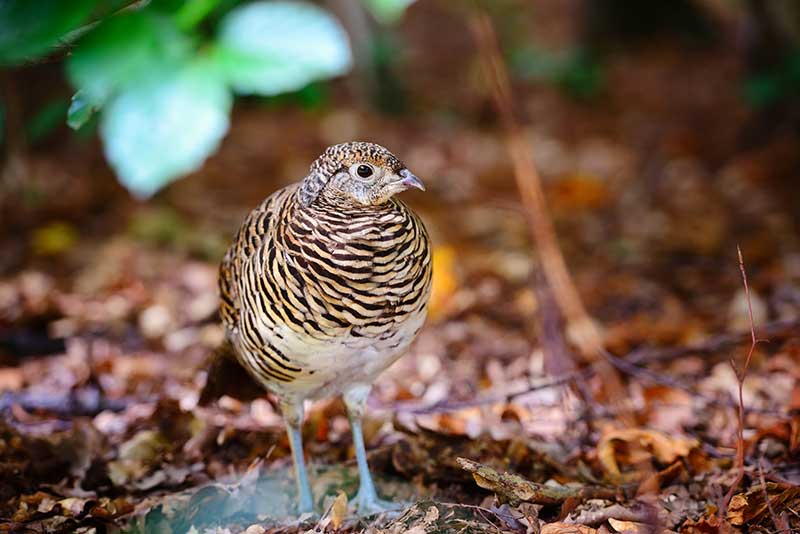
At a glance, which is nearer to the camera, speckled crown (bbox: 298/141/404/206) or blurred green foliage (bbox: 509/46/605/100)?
speckled crown (bbox: 298/141/404/206)

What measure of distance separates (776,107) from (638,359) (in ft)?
12.3

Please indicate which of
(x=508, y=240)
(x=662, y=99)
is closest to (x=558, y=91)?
(x=662, y=99)

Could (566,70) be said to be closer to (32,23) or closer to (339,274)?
(339,274)

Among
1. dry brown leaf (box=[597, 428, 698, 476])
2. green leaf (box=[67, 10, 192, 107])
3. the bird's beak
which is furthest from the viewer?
dry brown leaf (box=[597, 428, 698, 476])

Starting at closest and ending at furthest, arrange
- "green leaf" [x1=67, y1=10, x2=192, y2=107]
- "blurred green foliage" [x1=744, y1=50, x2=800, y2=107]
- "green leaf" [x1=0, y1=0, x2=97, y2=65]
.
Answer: "green leaf" [x1=0, y1=0, x2=97, y2=65]
"green leaf" [x1=67, y1=10, x2=192, y2=107]
"blurred green foliage" [x1=744, y1=50, x2=800, y2=107]

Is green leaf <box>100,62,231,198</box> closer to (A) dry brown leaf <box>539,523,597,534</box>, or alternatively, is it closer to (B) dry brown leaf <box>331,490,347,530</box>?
(B) dry brown leaf <box>331,490,347,530</box>

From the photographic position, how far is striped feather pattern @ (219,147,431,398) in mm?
2656

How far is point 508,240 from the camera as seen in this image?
625 centimetres

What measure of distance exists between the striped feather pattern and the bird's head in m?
0.03

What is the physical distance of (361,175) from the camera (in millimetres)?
2689

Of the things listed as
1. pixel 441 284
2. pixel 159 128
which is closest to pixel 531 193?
pixel 441 284

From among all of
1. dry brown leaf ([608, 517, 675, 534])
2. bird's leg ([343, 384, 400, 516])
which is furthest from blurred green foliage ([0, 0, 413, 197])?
dry brown leaf ([608, 517, 675, 534])

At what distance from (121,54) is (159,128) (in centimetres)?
23

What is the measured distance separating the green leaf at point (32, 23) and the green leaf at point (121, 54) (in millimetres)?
386
